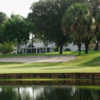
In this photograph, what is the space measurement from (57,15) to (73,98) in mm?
57807

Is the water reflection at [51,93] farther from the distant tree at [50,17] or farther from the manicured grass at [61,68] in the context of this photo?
the distant tree at [50,17]

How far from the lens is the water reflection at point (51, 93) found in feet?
73.4

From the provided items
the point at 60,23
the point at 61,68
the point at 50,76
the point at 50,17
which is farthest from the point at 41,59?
the point at 50,76

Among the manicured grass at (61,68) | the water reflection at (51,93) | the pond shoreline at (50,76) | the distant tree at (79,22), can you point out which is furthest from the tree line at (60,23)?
the water reflection at (51,93)

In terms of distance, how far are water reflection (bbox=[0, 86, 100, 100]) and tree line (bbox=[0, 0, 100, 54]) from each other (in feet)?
126

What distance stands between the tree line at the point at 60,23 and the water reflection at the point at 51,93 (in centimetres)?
3840

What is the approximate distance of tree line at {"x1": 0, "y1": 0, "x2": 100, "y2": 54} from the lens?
2562 inches

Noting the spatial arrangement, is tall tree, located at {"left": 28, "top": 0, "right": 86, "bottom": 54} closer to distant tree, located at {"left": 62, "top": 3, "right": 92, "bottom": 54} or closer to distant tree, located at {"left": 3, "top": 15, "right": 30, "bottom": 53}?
distant tree, located at {"left": 3, "top": 15, "right": 30, "bottom": 53}

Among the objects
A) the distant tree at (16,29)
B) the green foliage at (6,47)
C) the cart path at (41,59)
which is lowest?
the cart path at (41,59)

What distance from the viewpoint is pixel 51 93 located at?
24375 mm

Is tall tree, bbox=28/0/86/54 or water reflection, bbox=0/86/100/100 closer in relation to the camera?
water reflection, bbox=0/86/100/100

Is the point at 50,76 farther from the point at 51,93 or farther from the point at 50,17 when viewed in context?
the point at 50,17

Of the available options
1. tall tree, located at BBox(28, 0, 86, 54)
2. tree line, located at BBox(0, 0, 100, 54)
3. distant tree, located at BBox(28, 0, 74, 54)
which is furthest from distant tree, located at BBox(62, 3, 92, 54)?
distant tree, located at BBox(28, 0, 74, 54)

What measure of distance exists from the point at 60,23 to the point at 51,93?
53965 millimetres
